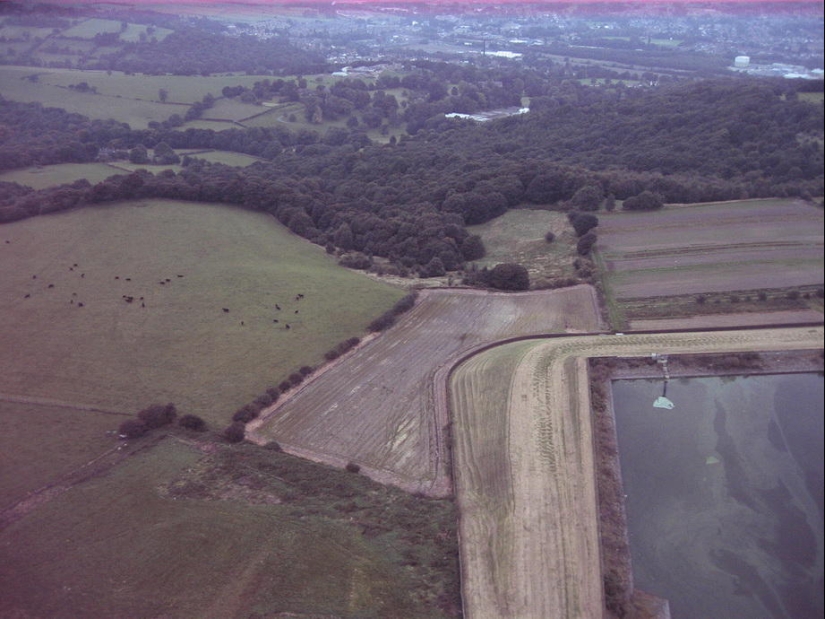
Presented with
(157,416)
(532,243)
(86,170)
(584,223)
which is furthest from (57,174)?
(584,223)

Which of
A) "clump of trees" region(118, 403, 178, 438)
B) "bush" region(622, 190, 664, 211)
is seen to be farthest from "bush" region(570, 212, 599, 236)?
"clump of trees" region(118, 403, 178, 438)

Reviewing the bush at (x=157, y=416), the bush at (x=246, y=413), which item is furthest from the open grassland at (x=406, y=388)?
the bush at (x=157, y=416)

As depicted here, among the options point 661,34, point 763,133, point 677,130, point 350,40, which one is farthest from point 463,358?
point 350,40

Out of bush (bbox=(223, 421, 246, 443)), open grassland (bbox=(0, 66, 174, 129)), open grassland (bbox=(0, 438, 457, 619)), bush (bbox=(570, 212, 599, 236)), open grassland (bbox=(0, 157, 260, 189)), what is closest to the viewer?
open grassland (bbox=(0, 438, 457, 619))

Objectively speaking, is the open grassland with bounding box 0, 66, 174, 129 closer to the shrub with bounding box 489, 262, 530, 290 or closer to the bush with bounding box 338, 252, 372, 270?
the bush with bounding box 338, 252, 372, 270

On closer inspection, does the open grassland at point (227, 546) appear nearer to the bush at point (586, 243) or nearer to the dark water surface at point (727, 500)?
the dark water surface at point (727, 500)
